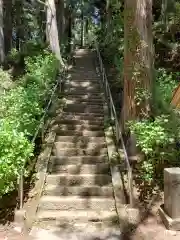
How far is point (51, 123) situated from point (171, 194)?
16.4 ft

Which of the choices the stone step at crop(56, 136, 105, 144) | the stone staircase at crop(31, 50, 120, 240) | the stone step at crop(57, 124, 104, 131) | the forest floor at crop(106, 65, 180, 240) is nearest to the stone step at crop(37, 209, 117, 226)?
the stone staircase at crop(31, 50, 120, 240)

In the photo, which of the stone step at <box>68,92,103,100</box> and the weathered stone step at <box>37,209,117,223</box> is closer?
the weathered stone step at <box>37,209,117,223</box>

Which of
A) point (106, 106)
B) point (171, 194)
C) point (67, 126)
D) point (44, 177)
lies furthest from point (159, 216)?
point (106, 106)

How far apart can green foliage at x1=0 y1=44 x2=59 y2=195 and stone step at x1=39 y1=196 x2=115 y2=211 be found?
0.75 metres

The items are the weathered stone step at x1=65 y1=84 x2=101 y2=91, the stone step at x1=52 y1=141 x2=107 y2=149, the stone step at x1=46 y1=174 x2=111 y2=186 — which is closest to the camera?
the stone step at x1=46 y1=174 x2=111 y2=186

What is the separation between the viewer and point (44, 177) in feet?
23.7

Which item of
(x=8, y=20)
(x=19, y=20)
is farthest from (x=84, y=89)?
(x=19, y=20)

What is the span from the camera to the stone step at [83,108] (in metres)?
11.3

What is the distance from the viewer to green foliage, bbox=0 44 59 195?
5820mm

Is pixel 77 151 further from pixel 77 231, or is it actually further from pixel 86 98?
pixel 86 98

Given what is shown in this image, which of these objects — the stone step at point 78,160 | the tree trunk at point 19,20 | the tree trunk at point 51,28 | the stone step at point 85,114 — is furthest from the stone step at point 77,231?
the tree trunk at point 19,20

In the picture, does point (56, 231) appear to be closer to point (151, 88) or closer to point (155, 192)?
point (155, 192)

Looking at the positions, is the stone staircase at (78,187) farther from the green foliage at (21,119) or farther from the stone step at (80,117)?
the green foliage at (21,119)

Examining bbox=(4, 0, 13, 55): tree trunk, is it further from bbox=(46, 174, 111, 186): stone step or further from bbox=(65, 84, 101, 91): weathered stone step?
bbox=(46, 174, 111, 186): stone step
